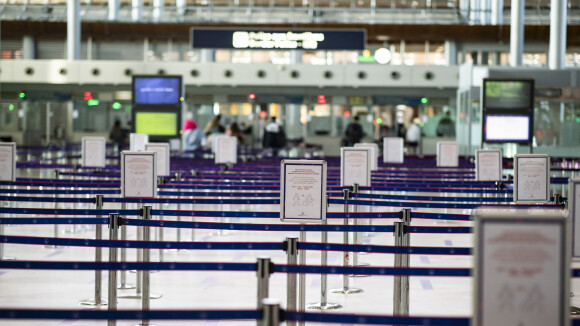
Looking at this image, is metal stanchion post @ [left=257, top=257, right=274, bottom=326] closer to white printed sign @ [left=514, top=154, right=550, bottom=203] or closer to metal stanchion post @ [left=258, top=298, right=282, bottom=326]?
metal stanchion post @ [left=258, top=298, right=282, bottom=326]

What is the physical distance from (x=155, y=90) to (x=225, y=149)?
3211 millimetres

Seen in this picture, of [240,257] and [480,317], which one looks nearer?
[480,317]

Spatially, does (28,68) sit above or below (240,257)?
above

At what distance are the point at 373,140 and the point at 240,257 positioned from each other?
2083cm

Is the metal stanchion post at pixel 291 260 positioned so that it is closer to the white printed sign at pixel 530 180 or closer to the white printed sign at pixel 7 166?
the white printed sign at pixel 530 180

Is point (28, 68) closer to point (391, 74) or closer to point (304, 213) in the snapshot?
point (391, 74)

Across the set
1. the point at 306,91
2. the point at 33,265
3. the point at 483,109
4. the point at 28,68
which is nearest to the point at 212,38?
the point at 483,109

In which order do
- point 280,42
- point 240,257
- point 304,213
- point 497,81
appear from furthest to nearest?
point 280,42, point 497,81, point 240,257, point 304,213

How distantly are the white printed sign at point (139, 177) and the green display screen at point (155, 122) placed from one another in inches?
412

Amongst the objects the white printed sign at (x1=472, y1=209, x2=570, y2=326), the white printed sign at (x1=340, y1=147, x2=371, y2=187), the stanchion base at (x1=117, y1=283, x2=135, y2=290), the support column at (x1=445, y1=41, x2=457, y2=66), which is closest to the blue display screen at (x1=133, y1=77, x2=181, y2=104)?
the white printed sign at (x1=340, y1=147, x2=371, y2=187)

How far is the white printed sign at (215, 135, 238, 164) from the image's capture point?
17.4 meters

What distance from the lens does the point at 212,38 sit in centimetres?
2169

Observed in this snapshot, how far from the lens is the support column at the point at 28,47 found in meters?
37.0

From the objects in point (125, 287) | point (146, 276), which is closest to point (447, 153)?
point (125, 287)
